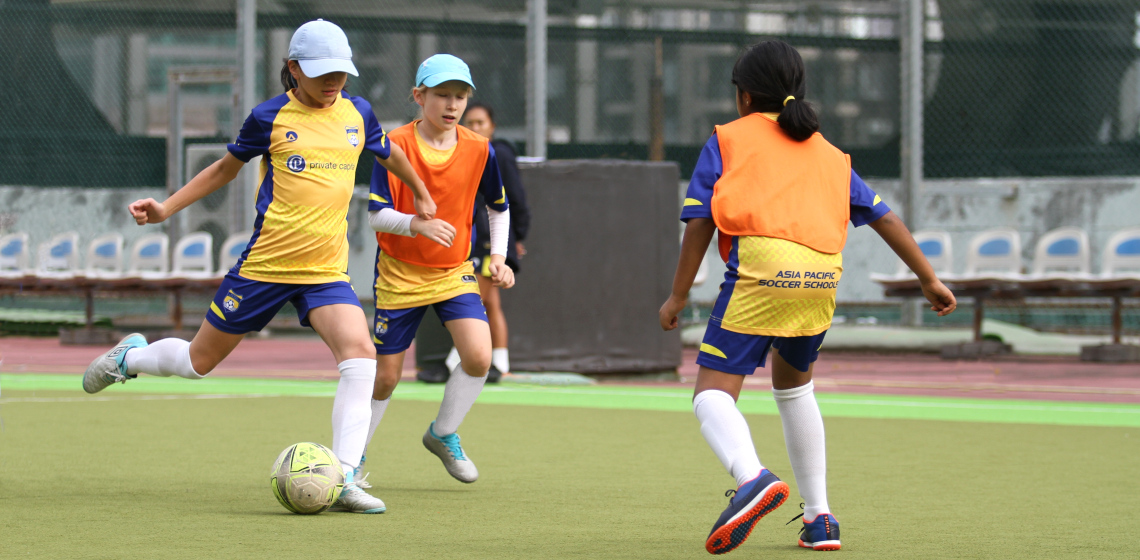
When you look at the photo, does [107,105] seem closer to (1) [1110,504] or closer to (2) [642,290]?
(2) [642,290]

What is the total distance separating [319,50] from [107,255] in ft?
40.7

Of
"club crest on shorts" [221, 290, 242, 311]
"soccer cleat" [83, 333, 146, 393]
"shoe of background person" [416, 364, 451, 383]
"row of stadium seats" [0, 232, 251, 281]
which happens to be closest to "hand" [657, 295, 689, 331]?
"club crest on shorts" [221, 290, 242, 311]

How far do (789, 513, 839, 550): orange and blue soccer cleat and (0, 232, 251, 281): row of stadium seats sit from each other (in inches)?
505

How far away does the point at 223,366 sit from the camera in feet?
41.0

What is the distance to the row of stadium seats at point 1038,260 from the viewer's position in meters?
12.9

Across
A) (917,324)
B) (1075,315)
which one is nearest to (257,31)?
(917,324)

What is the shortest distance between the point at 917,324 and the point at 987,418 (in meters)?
6.74

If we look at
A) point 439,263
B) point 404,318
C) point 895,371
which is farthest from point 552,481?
point 895,371

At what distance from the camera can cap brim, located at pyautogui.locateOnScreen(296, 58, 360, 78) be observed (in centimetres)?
479

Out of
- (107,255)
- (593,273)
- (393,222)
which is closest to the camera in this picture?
(393,222)

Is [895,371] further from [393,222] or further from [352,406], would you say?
[352,406]

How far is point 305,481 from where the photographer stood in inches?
183

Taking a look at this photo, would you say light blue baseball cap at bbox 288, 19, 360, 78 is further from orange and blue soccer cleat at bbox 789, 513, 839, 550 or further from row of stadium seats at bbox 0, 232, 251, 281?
row of stadium seats at bbox 0, 232, 251, 281

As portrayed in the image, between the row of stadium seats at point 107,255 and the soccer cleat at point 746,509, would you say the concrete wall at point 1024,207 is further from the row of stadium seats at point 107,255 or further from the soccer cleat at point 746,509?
the soccer cleat at point 746,509
